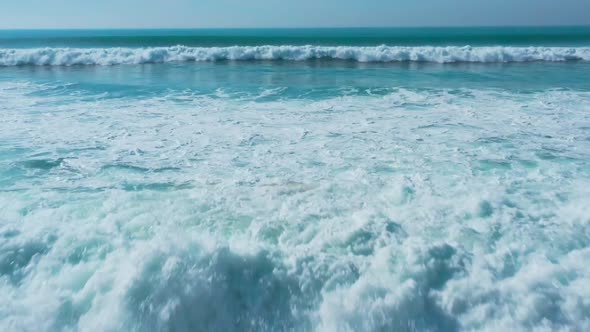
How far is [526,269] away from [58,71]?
69.6 ft

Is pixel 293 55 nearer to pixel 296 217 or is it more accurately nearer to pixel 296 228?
pixel 296 217

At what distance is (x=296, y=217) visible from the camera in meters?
4.76

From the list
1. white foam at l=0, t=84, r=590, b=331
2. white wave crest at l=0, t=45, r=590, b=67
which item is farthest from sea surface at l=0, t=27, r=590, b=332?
white wave crest at l=0, t=45, r=590, b=67

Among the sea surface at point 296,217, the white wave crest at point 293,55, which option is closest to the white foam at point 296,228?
the sea surface at point 296,217

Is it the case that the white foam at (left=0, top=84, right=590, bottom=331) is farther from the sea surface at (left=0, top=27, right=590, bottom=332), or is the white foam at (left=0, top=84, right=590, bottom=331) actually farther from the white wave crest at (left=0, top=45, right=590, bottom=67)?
the white wave crest at (left=0, top=45, right=590, bottom=67)

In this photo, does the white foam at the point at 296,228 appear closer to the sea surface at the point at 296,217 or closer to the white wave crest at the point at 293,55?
the sea surface at the point at 296,217

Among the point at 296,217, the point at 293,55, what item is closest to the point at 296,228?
the point at 296,217

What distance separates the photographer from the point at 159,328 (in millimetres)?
3293

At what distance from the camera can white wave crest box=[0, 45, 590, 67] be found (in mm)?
22422

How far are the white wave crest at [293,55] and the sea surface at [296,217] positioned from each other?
13.0 metres

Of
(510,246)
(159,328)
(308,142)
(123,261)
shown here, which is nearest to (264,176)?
(308,142)

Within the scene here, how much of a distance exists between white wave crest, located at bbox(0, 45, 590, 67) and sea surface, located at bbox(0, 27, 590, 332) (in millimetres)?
12956

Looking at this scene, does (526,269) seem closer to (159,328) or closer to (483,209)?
(483,209)

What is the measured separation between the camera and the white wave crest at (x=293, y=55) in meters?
22.4
